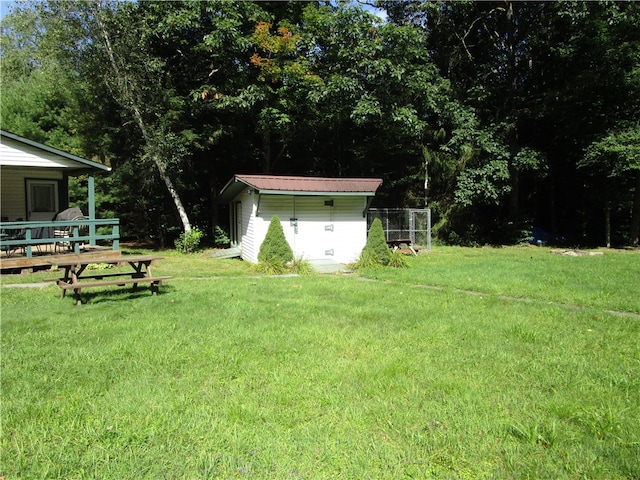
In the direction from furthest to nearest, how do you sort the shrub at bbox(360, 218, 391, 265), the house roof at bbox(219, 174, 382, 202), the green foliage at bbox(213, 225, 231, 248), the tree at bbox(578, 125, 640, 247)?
the green foliage at bbox(213, 225, 231, 248), the tree at bbox(578, 125, 640, 247), the house roof at bbox(219, 174, 382, 202), the shrub at bbox(360, 218, 391, 265)

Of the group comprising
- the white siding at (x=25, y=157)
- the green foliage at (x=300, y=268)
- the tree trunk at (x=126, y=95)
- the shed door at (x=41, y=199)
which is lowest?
the green foliage at (x=300, y=268)

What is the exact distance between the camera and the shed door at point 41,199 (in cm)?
1535

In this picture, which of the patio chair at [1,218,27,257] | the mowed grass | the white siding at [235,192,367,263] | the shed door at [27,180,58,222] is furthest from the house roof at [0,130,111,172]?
the mowed grass

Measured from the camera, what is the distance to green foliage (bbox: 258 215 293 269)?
1202 centimetres

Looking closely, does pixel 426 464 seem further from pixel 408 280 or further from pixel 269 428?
pixel 408 280

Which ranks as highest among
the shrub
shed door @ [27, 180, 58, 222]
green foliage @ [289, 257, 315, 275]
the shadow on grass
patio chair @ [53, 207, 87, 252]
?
shed door @ [27, 180, 58, 222]

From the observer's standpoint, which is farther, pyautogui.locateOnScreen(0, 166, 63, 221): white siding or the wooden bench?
pyautogui.locateOnScreen(0, 166, 63, 221): white siding

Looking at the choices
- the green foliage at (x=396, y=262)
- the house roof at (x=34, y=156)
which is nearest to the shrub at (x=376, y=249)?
the green foliage at (x=396, y=262)

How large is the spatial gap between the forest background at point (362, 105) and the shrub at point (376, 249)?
23.3 ft

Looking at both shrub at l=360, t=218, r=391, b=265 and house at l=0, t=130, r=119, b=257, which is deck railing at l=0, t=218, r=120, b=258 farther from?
shrub at l=360, t=218, r=391, b=265

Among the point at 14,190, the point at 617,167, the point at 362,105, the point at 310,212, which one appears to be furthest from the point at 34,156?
the point at 617,167

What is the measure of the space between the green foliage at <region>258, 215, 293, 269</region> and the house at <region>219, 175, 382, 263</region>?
3.88 ft

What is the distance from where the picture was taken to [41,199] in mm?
15742

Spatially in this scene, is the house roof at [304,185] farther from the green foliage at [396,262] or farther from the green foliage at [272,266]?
the green foliage at [396,262]
